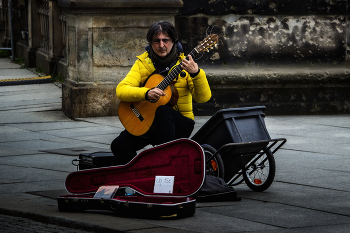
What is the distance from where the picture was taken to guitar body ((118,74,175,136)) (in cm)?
541

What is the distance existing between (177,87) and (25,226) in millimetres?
1682

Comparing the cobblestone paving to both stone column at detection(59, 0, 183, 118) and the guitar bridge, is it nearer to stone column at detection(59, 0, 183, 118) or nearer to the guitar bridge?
the guitar bridge

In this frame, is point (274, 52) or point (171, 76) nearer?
point (171, 76)

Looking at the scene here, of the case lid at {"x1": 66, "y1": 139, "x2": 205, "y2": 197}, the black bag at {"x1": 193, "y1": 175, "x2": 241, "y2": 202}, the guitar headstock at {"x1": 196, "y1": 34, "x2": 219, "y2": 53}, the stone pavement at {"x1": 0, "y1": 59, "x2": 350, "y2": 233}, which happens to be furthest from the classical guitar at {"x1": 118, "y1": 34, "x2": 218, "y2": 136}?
the stone pavement at {"x1": 0, "y1": 59, "x2": 350, "y2": 233}

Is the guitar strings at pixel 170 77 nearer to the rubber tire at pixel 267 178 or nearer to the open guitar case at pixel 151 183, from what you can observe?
the open guitar case at pixel 151 183

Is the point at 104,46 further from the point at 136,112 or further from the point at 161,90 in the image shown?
the point at 161,90

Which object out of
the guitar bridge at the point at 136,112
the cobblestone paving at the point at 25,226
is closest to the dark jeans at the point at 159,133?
the guitar bridge at the point at 136,112

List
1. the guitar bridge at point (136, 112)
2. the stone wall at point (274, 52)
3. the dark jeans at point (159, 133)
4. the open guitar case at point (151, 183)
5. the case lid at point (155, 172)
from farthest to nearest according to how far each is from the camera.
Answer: the stone wall at point (274, 52) < the guitar bridge at point (136, 112) < the dark jeans at point (159, 133) < the case lid at point (155, 172) < the open guitar case at point (151, 183)

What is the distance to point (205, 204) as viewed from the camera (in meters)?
5.08

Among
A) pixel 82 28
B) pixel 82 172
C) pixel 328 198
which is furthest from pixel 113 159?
pixel 82 28

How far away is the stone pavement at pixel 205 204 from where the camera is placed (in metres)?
4.45

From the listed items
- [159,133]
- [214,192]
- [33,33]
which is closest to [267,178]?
[214,192]

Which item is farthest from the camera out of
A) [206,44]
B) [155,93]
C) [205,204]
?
[206,44]

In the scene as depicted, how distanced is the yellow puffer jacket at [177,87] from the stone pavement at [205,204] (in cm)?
89
